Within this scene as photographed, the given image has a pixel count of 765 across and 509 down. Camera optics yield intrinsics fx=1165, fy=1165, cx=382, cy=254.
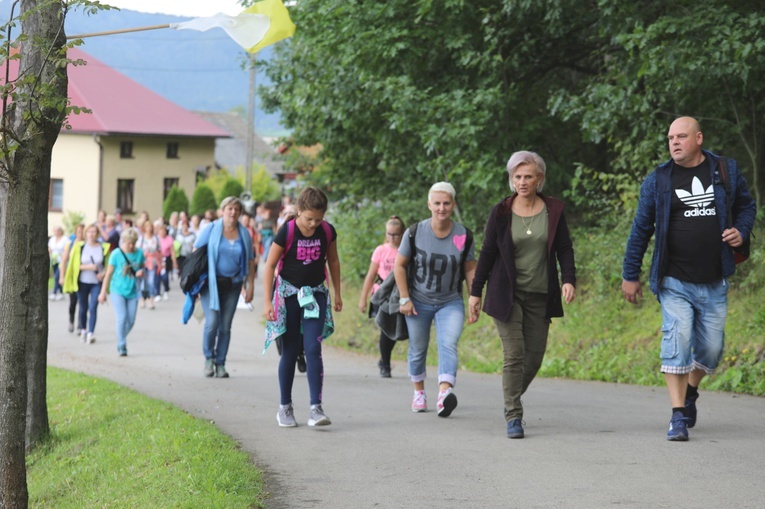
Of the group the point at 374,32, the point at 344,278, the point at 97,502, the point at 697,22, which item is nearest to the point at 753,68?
the point at 697,22

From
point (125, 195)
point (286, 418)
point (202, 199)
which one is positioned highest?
point (125, 195)

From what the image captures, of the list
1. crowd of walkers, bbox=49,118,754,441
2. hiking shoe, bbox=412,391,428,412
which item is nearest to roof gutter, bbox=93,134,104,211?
crowd of walkers, bbox=49,118,754,441

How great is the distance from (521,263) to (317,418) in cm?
198

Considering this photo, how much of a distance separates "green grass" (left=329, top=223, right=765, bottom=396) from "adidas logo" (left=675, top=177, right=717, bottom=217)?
141 inches

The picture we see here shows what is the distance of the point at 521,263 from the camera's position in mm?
7988

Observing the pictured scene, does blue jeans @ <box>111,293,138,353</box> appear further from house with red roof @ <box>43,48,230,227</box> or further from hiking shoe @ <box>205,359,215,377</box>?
house with red roof @ <box>43,48,230,227</box>

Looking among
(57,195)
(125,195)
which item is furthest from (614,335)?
(125,195)

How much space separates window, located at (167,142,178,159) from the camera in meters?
64.9

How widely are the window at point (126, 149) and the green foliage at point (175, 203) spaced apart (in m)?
4.20

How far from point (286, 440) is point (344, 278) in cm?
1385

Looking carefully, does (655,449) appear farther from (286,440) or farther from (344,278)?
(344,278)

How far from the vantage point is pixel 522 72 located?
1741cm

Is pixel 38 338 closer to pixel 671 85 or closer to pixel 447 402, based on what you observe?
pixel 447 402

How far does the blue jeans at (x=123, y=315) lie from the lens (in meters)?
15.6
